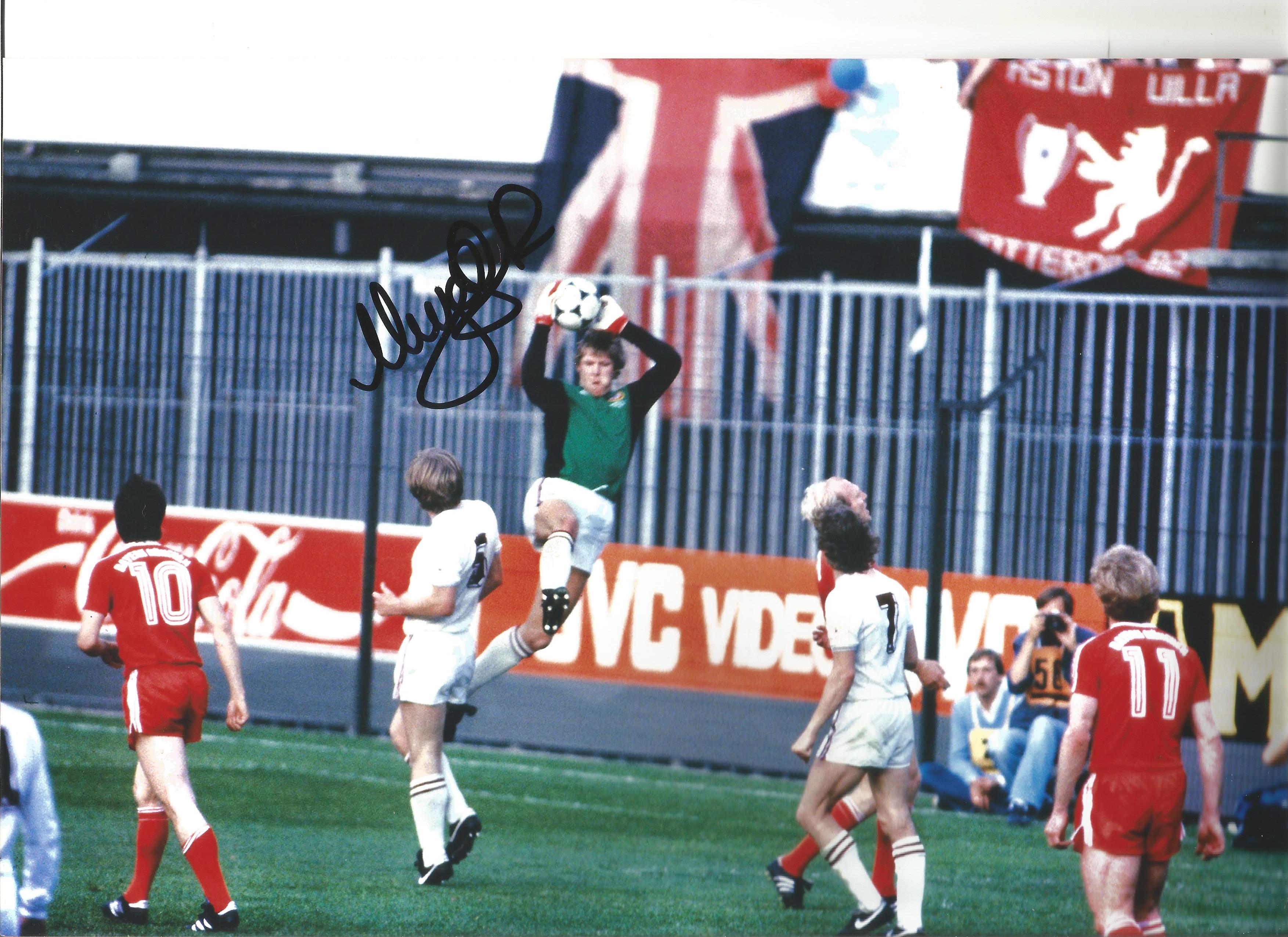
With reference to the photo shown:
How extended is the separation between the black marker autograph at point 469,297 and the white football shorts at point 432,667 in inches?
31.1

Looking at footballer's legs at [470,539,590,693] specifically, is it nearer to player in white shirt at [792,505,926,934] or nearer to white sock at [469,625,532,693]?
white sock at [469,625,532,693]

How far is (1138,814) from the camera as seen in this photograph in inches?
145

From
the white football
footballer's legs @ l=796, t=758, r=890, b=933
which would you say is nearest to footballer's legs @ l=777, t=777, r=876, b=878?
footballer's legs @ l=796, t=758, r=890, b=933

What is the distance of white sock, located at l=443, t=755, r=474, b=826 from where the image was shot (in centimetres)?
477

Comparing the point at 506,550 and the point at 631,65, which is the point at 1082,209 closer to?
the point at 631,65

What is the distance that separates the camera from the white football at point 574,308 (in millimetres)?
4719

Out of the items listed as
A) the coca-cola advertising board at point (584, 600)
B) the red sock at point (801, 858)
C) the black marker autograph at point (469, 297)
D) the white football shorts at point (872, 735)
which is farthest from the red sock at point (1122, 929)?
the black marker autograph at point (469, 297)

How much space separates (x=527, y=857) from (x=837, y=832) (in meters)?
1.11

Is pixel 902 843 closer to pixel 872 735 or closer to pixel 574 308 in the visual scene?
pixel 872 735

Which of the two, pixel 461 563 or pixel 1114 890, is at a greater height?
pixel 461 563

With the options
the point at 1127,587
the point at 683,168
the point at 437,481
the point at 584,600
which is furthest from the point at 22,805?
the point at 1127,587

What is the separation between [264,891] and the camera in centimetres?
447

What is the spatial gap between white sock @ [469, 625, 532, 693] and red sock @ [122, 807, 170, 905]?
3.46 feet

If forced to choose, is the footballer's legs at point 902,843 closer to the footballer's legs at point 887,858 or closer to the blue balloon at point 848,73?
the footballer's legs at point 887,858
